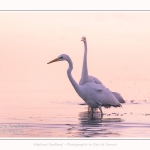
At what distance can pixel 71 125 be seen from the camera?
1523cm

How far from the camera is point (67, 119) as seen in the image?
628 inches

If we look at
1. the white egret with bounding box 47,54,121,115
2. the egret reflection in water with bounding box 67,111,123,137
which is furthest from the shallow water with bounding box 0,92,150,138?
the white egret with bounding box 47,54,121,115

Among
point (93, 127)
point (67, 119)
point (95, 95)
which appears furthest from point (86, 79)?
point (93, 127)

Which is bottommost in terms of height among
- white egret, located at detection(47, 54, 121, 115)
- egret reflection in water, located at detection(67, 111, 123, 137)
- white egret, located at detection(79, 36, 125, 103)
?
egret reflection in water, located at detection(67, 111, 123, 137)

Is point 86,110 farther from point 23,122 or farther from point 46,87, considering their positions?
point 23,122

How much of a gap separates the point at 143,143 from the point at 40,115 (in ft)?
10.5

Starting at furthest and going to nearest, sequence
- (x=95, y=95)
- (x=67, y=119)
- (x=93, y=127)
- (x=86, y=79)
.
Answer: (x=86, y=79) < (x=95, y=95) < (x=67, y=119) < (x=93, y=127)

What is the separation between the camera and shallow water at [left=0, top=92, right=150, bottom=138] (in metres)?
14.5

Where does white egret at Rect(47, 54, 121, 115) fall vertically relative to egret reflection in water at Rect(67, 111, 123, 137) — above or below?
above

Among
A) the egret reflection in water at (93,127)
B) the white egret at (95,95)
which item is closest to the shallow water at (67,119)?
the egret reflection in water at (93,127)

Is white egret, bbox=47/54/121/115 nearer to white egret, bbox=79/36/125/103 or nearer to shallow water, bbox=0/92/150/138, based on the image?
shallow water, bbox=0/92/150/138

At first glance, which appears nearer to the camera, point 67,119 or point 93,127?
point 93,127

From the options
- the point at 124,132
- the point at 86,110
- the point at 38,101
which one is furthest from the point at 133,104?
the point at 124,132

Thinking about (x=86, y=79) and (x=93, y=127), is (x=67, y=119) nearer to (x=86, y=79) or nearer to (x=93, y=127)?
(x=93, y=127)
